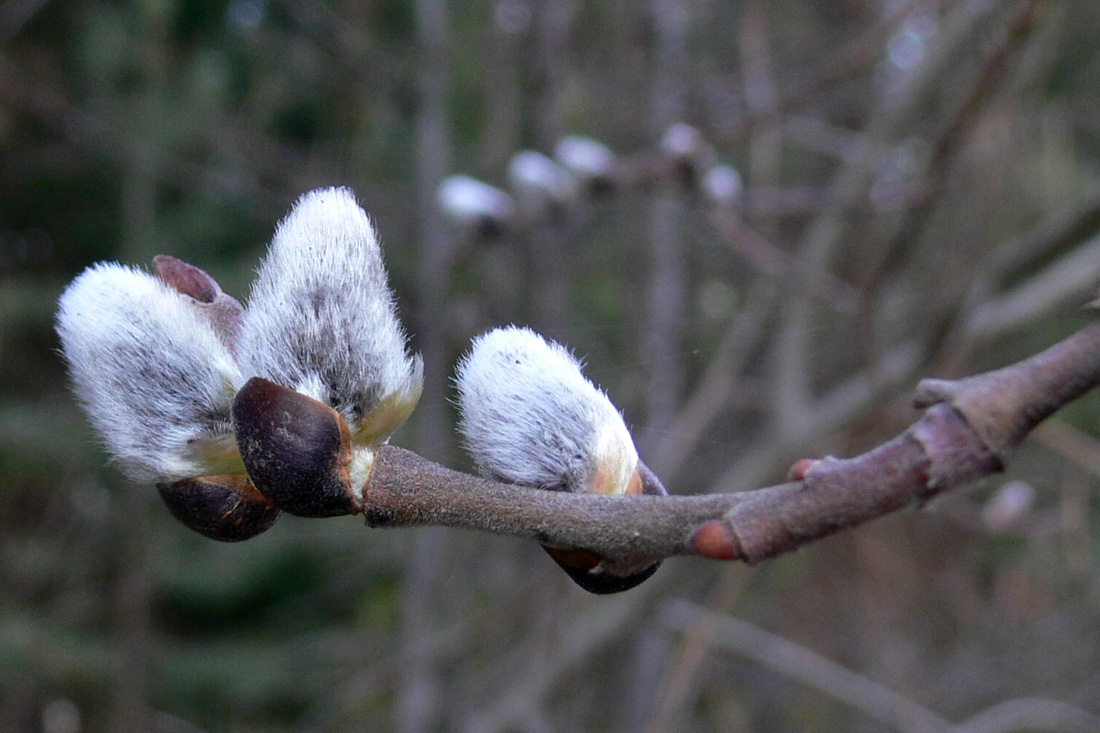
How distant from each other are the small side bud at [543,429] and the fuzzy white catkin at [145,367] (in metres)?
0.12

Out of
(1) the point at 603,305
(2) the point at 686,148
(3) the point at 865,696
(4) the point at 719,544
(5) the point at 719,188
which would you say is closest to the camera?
(4) the point at 719,544

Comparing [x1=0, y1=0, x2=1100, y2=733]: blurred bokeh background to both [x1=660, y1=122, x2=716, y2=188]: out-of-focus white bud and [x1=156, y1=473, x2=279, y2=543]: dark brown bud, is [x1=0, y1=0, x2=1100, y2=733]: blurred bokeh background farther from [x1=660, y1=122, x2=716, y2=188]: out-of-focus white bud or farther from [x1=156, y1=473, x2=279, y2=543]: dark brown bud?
[x1=156, y1=473, x2=279, y2=543]: dark brown bud

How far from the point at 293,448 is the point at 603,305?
134 inches

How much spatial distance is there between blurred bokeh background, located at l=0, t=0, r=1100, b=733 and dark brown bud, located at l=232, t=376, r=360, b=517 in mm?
1022

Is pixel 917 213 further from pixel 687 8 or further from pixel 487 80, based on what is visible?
pixel 487 80

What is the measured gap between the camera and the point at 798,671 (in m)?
1.94

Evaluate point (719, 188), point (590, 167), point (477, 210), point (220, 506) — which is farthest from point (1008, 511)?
point (220, 506)

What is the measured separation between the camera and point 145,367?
1.39ft

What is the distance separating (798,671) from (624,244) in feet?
6.29

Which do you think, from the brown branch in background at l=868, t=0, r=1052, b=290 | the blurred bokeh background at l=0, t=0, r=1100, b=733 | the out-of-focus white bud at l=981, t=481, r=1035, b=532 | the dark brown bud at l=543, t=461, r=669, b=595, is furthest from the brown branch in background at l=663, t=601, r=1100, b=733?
the dark brown bud at l=543, t=461, r=669, b=595

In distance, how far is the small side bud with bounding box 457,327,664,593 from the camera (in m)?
0.43

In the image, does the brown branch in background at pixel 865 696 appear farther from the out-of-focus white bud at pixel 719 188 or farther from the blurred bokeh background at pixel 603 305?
the out-of-focus white bud at pixel 719 188

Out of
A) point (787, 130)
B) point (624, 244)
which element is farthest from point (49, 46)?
point (787, 130)

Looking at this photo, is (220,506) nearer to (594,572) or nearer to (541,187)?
(594,572)
